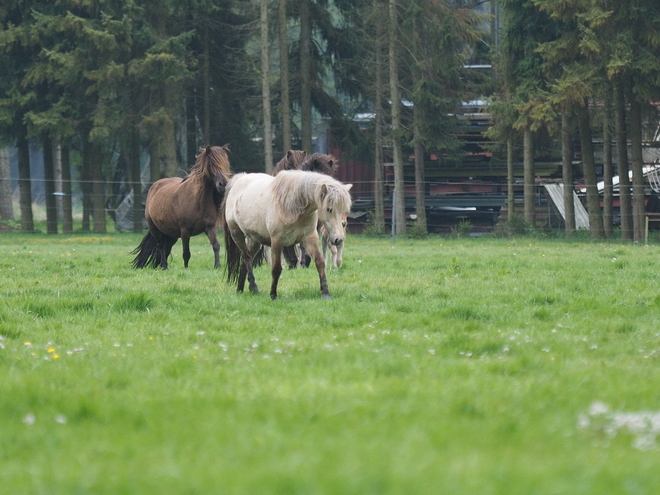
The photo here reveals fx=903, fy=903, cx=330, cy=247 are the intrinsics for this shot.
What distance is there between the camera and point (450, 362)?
582 centimetres

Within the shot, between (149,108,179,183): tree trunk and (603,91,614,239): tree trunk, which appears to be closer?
(603,91,614,239): tree trunk


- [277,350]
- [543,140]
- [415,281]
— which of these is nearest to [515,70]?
[543,140]

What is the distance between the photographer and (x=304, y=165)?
45.4 ft

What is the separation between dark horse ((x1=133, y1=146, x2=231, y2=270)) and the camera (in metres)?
15.2

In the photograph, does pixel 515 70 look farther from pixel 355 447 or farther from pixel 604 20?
pixel 355 447

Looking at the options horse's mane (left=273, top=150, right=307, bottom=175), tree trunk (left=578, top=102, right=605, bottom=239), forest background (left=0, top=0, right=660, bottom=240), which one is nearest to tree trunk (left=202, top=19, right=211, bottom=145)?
forest background (left=0, top=0, right=660, bottom=240)

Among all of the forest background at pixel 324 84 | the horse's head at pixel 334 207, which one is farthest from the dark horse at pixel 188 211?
the forest background at pixel 324 84

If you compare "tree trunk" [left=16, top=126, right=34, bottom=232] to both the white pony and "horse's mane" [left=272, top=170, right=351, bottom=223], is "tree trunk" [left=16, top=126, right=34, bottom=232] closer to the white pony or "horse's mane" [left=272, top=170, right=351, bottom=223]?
the white pony

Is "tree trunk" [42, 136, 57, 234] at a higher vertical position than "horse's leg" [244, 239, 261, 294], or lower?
higher

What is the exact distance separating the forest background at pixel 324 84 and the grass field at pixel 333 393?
1826 cm

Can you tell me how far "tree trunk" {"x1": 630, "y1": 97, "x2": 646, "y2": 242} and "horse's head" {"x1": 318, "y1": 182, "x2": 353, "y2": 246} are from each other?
1860 centimetres

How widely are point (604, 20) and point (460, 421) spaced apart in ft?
76.7

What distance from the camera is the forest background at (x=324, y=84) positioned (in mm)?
26656

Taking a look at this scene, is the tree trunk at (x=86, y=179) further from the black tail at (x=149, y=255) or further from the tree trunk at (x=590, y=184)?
the black tail at (x=149, y=255)
